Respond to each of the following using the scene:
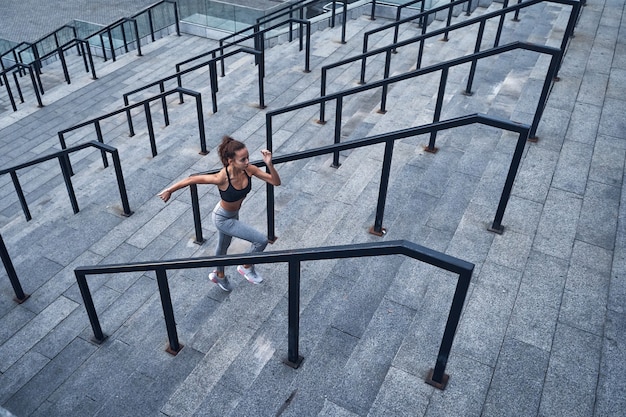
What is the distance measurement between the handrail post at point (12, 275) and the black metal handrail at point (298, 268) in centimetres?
111

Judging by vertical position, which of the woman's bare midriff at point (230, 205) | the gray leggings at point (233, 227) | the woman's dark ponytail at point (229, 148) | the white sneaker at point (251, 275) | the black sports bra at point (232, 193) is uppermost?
the woman's dark ponytail at point (229, 148)

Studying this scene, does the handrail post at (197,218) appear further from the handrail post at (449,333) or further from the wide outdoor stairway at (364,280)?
the handrail post at (449,333)

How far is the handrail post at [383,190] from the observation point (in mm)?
4344

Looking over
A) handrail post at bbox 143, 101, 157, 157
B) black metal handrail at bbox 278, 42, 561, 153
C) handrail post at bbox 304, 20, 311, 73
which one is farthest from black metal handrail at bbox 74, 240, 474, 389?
handrail post at bbox 304, 20, 311, 73

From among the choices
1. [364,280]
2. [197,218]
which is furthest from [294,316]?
[197,218]

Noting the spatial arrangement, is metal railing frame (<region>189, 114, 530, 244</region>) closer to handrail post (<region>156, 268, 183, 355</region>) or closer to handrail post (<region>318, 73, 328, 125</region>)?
handrail post (<region>156, 268, 183, 355</region>)

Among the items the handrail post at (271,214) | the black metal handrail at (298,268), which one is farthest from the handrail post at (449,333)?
the handrail post at (271,214)

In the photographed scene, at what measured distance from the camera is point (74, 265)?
5164 mm

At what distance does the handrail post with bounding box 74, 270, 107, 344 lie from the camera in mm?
3840

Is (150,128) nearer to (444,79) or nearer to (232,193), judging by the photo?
(232,193)

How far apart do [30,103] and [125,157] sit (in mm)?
6021

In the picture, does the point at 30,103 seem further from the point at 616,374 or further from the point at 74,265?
the point at 616,374

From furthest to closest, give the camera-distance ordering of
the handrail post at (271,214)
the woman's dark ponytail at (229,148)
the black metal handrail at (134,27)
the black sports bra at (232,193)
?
the black metal handrail at (134,27), the handrail post at (271,214), the black sports bra at (232,193), the woman's dark ponytail at (229,148)

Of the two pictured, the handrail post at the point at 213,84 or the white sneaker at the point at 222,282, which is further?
the handrail post at the point at 213,84
